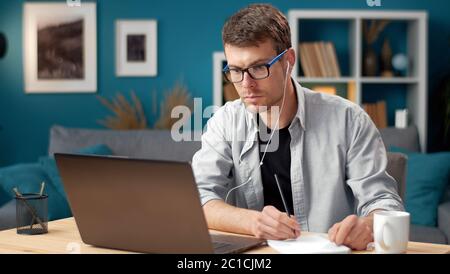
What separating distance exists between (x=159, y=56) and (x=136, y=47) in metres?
0.17

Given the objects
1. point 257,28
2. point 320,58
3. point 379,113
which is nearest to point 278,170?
point 257,28

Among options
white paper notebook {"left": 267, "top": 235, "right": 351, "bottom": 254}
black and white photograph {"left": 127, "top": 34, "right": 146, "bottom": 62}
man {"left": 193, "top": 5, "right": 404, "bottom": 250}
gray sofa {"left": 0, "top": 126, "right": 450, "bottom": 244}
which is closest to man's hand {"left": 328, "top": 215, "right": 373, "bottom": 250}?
white paper notebook {"left": 267, "top": 235, "right": 351, "bottom": 254}

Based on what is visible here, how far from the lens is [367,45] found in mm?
4789

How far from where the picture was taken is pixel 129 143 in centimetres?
378

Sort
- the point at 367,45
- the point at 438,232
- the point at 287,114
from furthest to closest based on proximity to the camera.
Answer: the point at 367,45 < the point at 438,232 < the point at 287,114

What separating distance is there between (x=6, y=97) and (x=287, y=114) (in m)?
3.38

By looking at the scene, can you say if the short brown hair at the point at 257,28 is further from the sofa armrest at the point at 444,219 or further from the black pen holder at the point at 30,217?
the sofa armrest at the point at 444,219

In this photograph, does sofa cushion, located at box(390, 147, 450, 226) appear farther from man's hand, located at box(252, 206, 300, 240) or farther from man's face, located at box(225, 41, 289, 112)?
man's hand, located at box(252, 206, 300, 240)

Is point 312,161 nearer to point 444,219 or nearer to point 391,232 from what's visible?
point 391,232

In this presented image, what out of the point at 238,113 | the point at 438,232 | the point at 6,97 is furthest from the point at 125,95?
the point at 238,113

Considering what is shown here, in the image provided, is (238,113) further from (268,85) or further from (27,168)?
(27,168)

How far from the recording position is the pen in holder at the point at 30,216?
1699mm

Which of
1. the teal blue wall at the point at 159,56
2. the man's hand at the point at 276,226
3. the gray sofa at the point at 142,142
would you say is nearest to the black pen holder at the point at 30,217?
the man's hand at the point at 276,226

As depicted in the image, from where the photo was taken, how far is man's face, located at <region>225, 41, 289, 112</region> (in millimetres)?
1857
